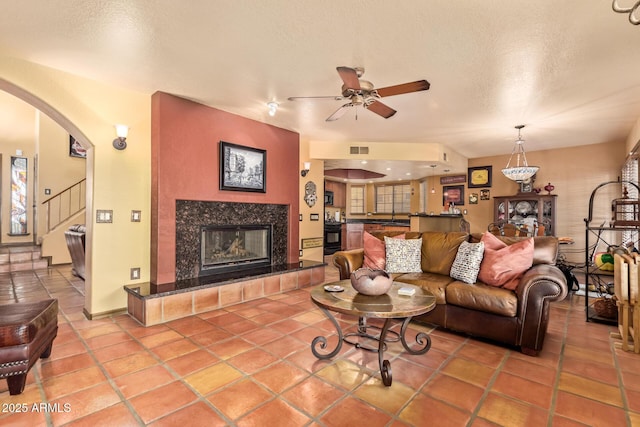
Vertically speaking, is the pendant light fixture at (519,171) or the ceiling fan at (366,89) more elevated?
the ceiling fan at (366,89)

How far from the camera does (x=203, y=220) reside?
3.96m

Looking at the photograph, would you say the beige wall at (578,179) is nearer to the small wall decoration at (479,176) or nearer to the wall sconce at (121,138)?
the small wall decoration at (479,176)

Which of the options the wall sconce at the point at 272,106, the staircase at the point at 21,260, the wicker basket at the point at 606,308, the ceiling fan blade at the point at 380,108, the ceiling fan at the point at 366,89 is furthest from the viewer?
the staircase at the point at 21,260

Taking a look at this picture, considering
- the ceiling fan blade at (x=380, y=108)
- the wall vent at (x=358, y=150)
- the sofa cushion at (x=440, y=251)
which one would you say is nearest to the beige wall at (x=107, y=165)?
the ceiling fan blade at (x=380, y=108)

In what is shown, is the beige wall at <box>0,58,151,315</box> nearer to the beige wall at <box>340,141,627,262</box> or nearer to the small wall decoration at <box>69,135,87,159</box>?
the small wall decoration at <box>69,135,87,159</box>

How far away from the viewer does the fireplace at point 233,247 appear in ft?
13.2

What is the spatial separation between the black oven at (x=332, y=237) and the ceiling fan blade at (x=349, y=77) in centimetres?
556

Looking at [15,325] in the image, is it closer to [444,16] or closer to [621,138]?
[444,16]

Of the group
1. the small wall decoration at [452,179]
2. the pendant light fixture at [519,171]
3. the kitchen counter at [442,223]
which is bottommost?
the kitchen counter at [442,223]

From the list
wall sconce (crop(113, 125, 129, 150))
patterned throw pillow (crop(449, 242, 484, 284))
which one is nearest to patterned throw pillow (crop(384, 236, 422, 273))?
patterned throw pillow (crop(449, 242, 484, 284))

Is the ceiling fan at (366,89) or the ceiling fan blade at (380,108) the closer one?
the ceiling fan at (366,89)

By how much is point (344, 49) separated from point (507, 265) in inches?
95.4

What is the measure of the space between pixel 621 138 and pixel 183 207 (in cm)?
746

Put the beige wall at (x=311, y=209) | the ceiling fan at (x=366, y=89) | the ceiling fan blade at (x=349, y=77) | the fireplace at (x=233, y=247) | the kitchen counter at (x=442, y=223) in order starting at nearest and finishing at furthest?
the ceiling fan blade at (x=349, y=77)
the ceiling fan at (x=366, y=89)
the fireplace at (x=233, y=247)
the beige wall at (x=311, y=209)
the kitchen counter at (x=442, y=223)
